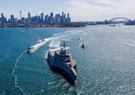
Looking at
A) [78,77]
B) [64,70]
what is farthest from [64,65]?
[78,77]

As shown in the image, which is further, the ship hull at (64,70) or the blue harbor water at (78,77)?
the ship hull at (64,70)

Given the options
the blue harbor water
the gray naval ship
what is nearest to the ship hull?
the gray naval ship

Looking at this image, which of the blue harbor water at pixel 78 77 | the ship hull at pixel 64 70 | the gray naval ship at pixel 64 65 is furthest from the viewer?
the gray naval ship at pixel 64 65

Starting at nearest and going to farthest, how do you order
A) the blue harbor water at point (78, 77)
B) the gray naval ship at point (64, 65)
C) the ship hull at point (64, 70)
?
the blue harbor water at point (78, 77), the ship hull at point (64, 70), the gray naval ship at point (64, 65)

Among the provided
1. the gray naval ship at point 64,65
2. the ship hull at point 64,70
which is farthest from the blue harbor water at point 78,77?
the gray naval ship at point 64,65

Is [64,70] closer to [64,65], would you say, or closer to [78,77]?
[64,65]

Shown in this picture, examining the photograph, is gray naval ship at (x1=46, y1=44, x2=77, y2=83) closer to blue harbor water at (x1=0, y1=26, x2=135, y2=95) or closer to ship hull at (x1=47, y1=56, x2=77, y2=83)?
ship hull at (x1=47, y1=56, x2=77, y2=83)

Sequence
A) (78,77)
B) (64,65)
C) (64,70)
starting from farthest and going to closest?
(64,65)
(64,70)
(78,77)

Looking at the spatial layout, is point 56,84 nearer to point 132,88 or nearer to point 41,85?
point 41,85

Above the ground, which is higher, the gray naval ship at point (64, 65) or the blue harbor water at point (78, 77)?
the gray naval ship at point (64, 65)

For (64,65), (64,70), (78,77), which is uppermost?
(64,65)

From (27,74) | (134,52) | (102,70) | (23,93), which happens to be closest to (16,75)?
(27,74)

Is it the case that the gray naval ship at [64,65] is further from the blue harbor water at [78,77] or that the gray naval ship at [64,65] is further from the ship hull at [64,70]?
the blue harbor water at [78,77]
